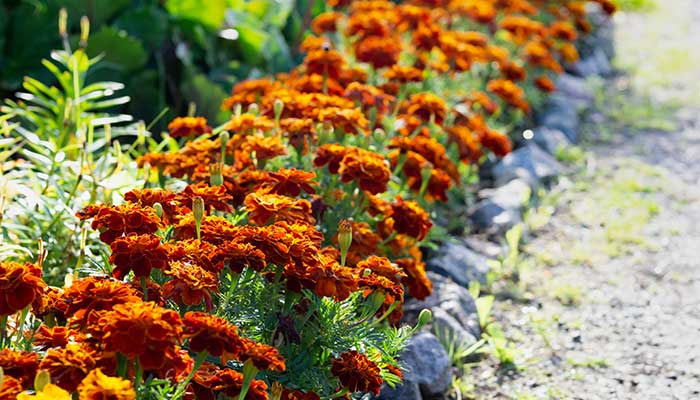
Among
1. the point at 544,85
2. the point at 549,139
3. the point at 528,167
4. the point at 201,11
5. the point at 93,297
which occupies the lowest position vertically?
the point at 549,139

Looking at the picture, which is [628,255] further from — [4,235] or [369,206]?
[4,235]

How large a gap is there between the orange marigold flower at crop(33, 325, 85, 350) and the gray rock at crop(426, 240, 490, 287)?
1.76 metres

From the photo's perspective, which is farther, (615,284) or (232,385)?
(615,284)

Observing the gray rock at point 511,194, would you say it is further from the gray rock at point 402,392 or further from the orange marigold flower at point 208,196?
the orange marigold flower at point 208,196

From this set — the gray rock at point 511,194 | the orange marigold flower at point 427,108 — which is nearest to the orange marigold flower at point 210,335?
the orange marigold flower at point 427,108

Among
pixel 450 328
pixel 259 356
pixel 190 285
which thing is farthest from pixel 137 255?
pixel 450 328

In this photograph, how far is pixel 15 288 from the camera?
63.9 inches

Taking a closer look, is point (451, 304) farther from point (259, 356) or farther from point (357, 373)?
point (259, 356)

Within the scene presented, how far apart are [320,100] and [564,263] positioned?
1346mm

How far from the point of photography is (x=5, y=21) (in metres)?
3.98

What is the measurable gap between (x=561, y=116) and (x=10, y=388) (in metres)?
4.13

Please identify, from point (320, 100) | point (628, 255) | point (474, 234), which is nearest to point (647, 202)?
point (628, 255)

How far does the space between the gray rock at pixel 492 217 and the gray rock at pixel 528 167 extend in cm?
33

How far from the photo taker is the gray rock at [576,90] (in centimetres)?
554
